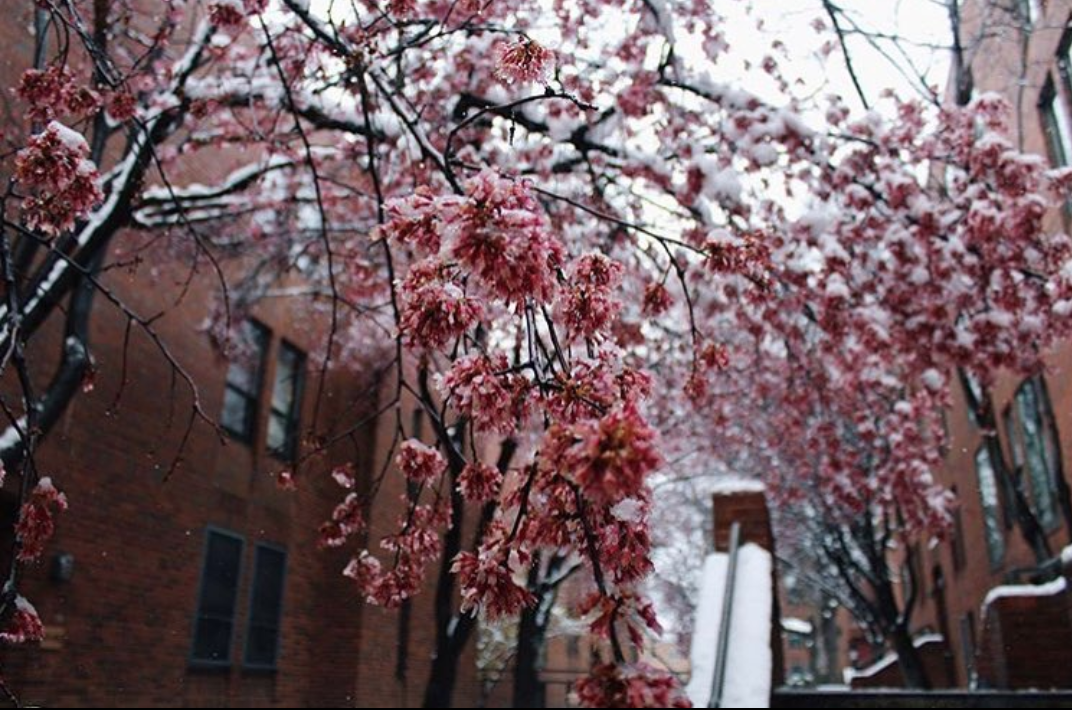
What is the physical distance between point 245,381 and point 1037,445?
977 cm

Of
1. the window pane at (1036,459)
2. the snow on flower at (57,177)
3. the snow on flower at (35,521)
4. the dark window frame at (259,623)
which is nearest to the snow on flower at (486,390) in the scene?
the snow on flower at (57,177)

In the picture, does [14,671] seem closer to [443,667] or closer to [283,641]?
[443,667]

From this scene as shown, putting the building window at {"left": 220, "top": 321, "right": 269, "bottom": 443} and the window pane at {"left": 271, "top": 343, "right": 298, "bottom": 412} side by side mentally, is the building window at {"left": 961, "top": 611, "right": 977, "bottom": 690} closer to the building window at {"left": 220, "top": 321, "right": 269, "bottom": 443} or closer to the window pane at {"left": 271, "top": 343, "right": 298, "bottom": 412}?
the window pane at {"left": 271, "top": 343, "right": 298, "bottom": 412}

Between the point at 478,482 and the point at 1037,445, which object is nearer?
the point at 478,482

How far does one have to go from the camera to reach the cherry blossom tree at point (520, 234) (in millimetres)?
2045

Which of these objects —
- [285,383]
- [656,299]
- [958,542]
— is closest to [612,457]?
[656,299]

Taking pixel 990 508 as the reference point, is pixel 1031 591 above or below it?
below

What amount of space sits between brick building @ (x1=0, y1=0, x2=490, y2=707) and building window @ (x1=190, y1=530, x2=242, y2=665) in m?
0.02

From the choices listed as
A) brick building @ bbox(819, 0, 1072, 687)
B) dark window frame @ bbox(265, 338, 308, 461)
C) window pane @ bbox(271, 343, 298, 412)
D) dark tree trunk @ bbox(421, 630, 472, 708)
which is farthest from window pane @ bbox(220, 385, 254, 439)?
brick building @ bbox(819, 0, 1072, 687)

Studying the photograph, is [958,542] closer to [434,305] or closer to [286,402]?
[286,402]

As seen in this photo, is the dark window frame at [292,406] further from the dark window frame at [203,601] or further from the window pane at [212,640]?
the window pane at [212,640]

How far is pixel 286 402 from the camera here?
1302 cm

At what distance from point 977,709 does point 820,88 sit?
478 cm

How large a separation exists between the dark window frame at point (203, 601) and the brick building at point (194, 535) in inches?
1.0
